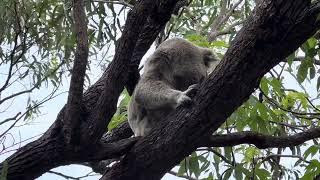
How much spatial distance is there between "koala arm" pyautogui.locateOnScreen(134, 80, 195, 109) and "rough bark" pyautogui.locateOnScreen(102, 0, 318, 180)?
34 cm

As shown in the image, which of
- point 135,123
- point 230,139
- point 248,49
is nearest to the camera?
point 248,49

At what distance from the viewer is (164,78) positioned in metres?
3.61

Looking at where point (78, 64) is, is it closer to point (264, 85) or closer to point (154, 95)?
point (154, 95)

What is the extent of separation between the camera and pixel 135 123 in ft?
11.8

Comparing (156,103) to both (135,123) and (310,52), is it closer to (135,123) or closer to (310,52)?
(135,123)

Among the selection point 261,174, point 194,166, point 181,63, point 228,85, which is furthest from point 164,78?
point 228,85

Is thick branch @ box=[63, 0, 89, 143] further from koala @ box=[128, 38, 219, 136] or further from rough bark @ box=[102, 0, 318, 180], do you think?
koala @ box=[128, 38, 219, 136]

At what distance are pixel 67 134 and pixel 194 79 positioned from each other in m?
1.05

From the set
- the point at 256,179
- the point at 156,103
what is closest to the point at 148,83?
the point at 156,103

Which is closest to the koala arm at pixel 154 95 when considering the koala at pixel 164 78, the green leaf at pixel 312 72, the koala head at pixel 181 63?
the koala at pixel 164 78

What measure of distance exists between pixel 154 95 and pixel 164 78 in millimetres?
269

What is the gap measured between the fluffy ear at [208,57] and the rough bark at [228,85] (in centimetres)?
88

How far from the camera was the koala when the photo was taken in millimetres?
3389

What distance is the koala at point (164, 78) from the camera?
339cm
